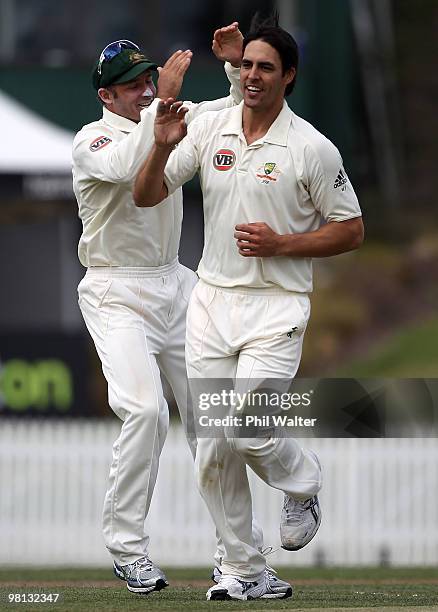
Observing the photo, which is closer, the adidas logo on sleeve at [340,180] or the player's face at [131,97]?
the adidas logo on sleeve at [340,180]

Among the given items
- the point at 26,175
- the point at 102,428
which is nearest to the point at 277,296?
the point at 102,428

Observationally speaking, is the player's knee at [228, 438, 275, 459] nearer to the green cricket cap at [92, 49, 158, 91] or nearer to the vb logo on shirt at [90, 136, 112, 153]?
the vb logo on shirt at [90, 136, 112, 153]

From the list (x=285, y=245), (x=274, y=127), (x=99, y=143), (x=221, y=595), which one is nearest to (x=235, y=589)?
(x=221, y=595)

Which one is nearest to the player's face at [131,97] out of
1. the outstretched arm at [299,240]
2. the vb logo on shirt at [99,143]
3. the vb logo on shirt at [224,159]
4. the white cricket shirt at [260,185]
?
the vb logo on shirt at [99,143]

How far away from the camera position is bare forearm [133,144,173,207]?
6556 mm

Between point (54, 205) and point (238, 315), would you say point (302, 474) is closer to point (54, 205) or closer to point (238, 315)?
point (238, 315)

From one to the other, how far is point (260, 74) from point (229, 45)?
0.75 metres

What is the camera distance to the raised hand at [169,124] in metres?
6.48

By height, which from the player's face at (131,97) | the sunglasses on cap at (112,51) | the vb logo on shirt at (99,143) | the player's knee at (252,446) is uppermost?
the sunglasses on cap at (112,51)

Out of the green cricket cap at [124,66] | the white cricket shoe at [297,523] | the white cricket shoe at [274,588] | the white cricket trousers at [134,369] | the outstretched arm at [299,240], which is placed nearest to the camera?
the outstretched arm at [299,240]

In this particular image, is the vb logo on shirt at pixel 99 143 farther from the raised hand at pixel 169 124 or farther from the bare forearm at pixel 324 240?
the bare forearm at pixel 324 240

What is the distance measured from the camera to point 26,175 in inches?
582

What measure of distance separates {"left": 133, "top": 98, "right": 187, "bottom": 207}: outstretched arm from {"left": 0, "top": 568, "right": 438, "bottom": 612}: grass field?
1.86 meters

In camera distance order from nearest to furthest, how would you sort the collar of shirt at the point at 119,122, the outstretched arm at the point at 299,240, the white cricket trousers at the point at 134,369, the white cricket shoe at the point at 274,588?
the outstretched arm at the point at 299,240, the white cricket shoe at the point at 274,588, the white cricket trousers at the point at 134,369, the collar of shirt at the point at 119,122
